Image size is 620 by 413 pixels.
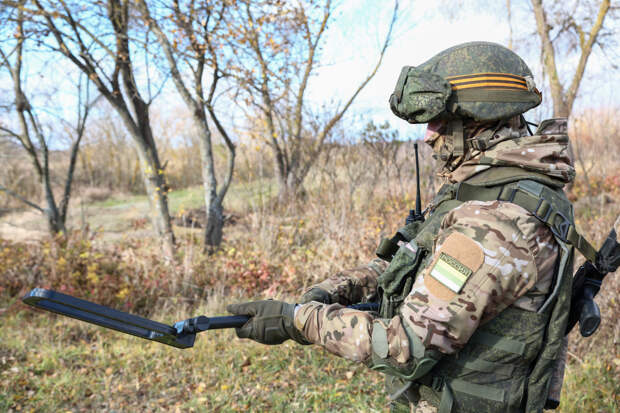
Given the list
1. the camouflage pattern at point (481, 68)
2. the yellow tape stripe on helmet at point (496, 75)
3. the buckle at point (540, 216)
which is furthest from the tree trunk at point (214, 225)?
the buckle at point (540, 216)

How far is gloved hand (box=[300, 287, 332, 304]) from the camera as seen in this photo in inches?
70.0

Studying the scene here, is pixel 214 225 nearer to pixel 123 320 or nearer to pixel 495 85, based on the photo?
pixel 123 320

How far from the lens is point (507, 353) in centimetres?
133

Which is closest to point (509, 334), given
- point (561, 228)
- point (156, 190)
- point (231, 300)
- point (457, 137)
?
point (561, 228)

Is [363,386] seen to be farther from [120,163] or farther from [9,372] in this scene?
[120,163]

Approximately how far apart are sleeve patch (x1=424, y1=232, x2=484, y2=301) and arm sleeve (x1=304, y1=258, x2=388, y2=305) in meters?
0.67

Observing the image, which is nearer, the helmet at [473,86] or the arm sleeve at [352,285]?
the helmet at [473,86]

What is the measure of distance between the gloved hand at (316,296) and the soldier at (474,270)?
21 cm

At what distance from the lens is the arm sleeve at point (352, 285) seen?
1886 millimetres

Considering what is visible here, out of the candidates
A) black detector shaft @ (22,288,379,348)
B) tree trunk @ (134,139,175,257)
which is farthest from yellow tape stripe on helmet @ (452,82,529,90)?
tree trunk @ (134,139,175,257)

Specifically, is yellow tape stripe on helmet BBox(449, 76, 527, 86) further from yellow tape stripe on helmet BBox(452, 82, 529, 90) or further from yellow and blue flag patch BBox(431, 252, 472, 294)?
yellow and blue flag patch BBox(431, 252, 472, 294)

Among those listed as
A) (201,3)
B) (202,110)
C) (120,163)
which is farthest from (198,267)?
(120,163)

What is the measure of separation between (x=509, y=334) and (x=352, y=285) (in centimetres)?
75

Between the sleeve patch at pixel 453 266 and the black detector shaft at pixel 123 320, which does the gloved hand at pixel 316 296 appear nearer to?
the black detector shaft at pixel 123 320
